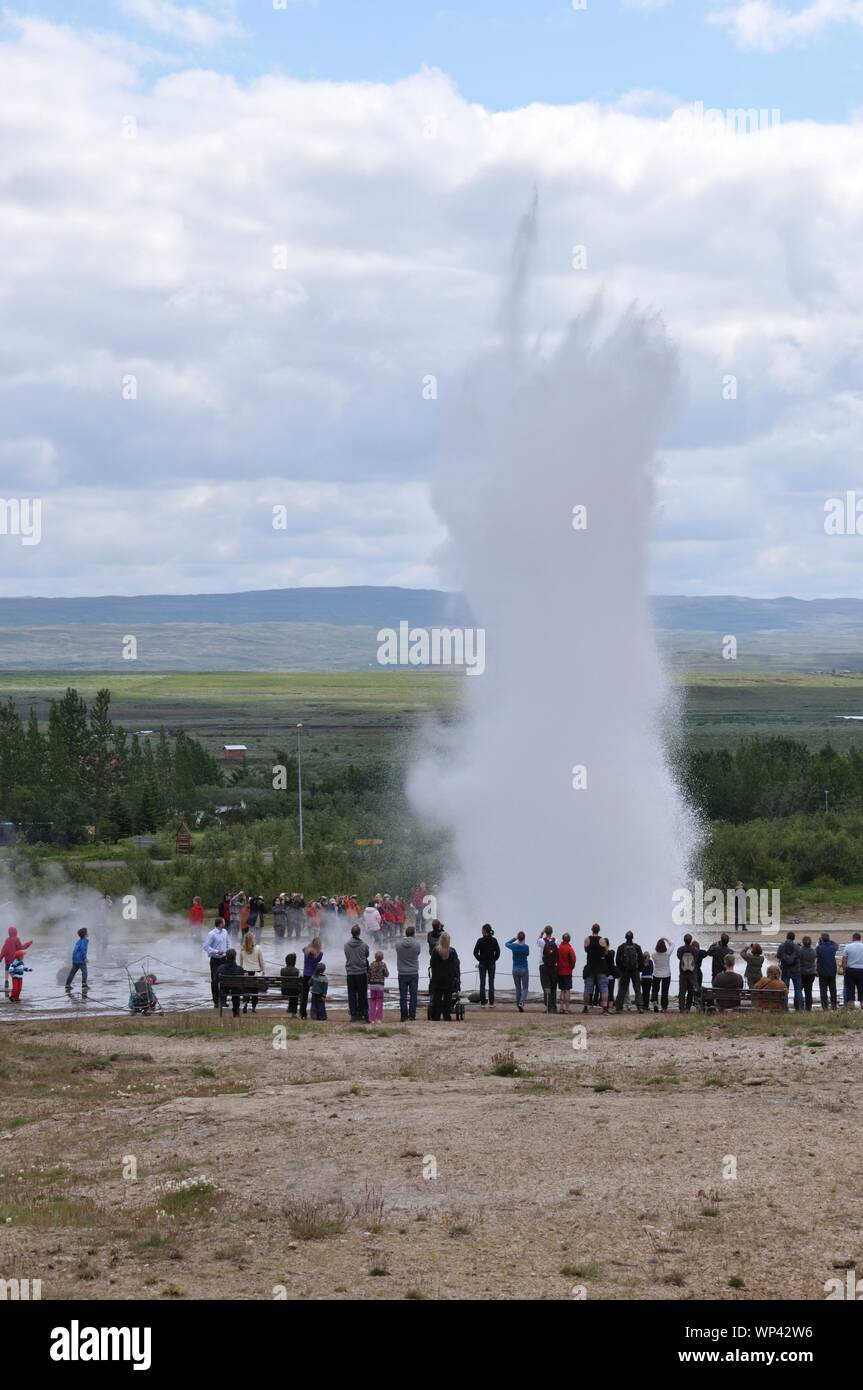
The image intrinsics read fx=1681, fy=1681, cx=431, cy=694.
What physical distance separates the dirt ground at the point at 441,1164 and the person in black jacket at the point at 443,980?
137cm

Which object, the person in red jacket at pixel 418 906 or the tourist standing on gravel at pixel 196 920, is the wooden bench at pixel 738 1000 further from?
the tourist standing on gravel at pixel 196 920

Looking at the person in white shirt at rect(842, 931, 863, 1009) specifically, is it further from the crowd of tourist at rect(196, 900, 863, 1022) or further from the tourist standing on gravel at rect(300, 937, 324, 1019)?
the tourist standing on gravel at rect(300, 937, 324, 1019)

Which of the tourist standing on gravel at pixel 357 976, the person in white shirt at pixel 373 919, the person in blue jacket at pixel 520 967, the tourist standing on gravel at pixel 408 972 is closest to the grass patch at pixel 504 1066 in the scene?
the tourist standing on gravel at pixel 408 972

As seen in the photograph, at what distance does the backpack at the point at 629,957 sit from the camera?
19.6 m

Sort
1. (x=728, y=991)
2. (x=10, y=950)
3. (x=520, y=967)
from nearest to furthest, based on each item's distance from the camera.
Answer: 1. (x=728, y=991)
2. (x=520, y=967)
3. (x=10, y=950)

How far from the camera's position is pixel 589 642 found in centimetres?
2762

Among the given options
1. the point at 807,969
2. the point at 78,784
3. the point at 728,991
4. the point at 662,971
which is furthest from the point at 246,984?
the point at 78,784

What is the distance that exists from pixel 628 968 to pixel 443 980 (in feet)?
7.32

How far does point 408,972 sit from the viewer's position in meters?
18.9

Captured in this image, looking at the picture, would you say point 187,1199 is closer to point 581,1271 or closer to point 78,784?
point 581,1271

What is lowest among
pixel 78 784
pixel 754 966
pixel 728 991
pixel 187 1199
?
pixel 187 1199

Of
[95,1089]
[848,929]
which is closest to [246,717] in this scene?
[848,929]

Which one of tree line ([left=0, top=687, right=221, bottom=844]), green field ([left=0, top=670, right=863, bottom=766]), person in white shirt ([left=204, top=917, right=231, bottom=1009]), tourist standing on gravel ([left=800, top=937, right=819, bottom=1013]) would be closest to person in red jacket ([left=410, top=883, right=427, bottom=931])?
person in white shirt ([left=204, top=917, right=231, bottom=1009])
